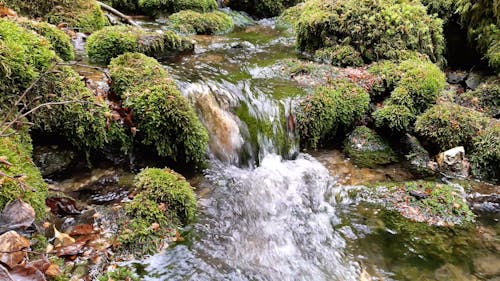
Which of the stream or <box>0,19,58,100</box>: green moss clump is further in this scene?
the stream

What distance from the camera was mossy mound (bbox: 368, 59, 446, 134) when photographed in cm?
641

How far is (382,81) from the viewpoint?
23.8ft

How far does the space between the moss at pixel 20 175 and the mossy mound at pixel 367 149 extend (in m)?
4.59

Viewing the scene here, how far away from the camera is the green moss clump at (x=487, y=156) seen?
18.6 feet

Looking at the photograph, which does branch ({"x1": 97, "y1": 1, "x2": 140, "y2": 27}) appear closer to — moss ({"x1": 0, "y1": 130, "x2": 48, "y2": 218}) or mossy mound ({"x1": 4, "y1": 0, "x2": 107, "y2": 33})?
Result: mossy mound ({"x1": 4, "y1": 0, "x2": 107, "y2": 33})

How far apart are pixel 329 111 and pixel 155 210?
3838mm

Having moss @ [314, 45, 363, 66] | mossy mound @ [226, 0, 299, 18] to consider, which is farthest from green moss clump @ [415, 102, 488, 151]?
mossy mound @ [226, 0, 299, 18]

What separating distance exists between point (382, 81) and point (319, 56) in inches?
71.6

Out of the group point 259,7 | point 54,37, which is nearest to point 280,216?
point 54,37

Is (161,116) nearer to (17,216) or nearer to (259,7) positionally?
(17,216)

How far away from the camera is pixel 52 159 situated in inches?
155

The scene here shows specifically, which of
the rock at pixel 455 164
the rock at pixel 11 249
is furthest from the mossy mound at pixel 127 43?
the rock at pixel 455 164

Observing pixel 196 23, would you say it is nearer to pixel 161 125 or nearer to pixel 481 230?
pixel 161 125

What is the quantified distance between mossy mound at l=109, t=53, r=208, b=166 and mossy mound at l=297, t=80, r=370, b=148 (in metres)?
2.13
